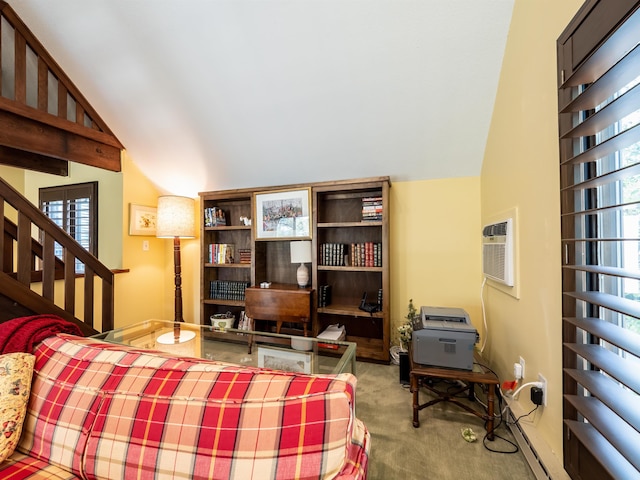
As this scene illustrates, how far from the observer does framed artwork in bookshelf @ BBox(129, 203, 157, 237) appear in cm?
318

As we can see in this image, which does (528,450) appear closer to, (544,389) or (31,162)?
(544,389)

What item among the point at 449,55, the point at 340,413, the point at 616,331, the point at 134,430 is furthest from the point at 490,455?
the point at 449,55

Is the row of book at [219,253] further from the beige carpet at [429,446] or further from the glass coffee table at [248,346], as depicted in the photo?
the beige carpet at [429,446]

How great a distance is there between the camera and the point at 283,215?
2900mm

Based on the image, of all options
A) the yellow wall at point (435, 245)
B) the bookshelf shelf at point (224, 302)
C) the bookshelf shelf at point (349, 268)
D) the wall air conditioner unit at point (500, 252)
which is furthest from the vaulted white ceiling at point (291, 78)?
the bookshelf shelf at point (224, 302)

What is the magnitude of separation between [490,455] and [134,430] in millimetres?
1706

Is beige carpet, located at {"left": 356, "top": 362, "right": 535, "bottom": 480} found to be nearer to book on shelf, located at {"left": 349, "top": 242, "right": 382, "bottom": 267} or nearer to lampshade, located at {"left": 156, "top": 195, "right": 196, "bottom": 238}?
book on shelf, located at {"left": 349, "top": 242, "right": 382, "bottom": 267}

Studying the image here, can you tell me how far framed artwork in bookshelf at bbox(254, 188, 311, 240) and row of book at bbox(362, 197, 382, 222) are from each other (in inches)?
22.9

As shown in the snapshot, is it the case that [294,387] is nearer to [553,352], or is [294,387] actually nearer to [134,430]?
[134,430]

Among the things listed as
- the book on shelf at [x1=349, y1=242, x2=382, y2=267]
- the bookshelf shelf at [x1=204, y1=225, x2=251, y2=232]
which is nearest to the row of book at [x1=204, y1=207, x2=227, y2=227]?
the bookshelf shelf at [x1=204, y1=225, x2=251, y2=232]

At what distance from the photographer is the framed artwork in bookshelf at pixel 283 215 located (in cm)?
282

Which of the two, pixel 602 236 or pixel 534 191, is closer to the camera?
pixel 602 236

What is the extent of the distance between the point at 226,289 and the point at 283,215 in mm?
1197

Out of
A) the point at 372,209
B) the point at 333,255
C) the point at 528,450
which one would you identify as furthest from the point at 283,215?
the point at 528,450
